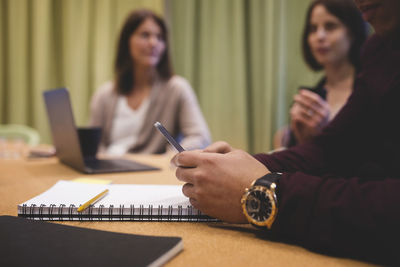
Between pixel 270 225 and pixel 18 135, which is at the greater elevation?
pixel 270 225

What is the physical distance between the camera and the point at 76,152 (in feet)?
3.66

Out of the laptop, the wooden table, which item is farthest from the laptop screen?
the wooden table

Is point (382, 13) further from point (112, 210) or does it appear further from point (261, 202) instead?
point (112, 210)

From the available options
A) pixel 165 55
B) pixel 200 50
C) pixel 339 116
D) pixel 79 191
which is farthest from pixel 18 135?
pixel 339 116

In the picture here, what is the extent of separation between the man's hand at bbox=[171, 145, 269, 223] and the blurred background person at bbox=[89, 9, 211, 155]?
4.66 ft

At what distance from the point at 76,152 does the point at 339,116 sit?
802 millimetres

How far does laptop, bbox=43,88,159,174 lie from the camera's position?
1.08 metres

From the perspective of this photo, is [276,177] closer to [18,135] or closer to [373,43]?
[373,43]

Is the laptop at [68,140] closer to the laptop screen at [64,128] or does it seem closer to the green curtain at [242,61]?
the laptop screen at [64,128]

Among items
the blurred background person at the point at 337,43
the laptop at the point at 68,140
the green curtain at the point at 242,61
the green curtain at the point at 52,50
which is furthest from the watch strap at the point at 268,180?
the green curtain at the point at 52,50

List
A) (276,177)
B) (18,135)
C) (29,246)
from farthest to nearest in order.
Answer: (18,135), (276,177), (29,246)

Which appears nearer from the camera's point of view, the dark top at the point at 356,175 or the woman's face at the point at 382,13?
the dark top at the point at 356,175

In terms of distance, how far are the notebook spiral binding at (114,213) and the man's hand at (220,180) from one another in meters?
0.03

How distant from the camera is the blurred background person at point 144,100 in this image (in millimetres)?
2154
